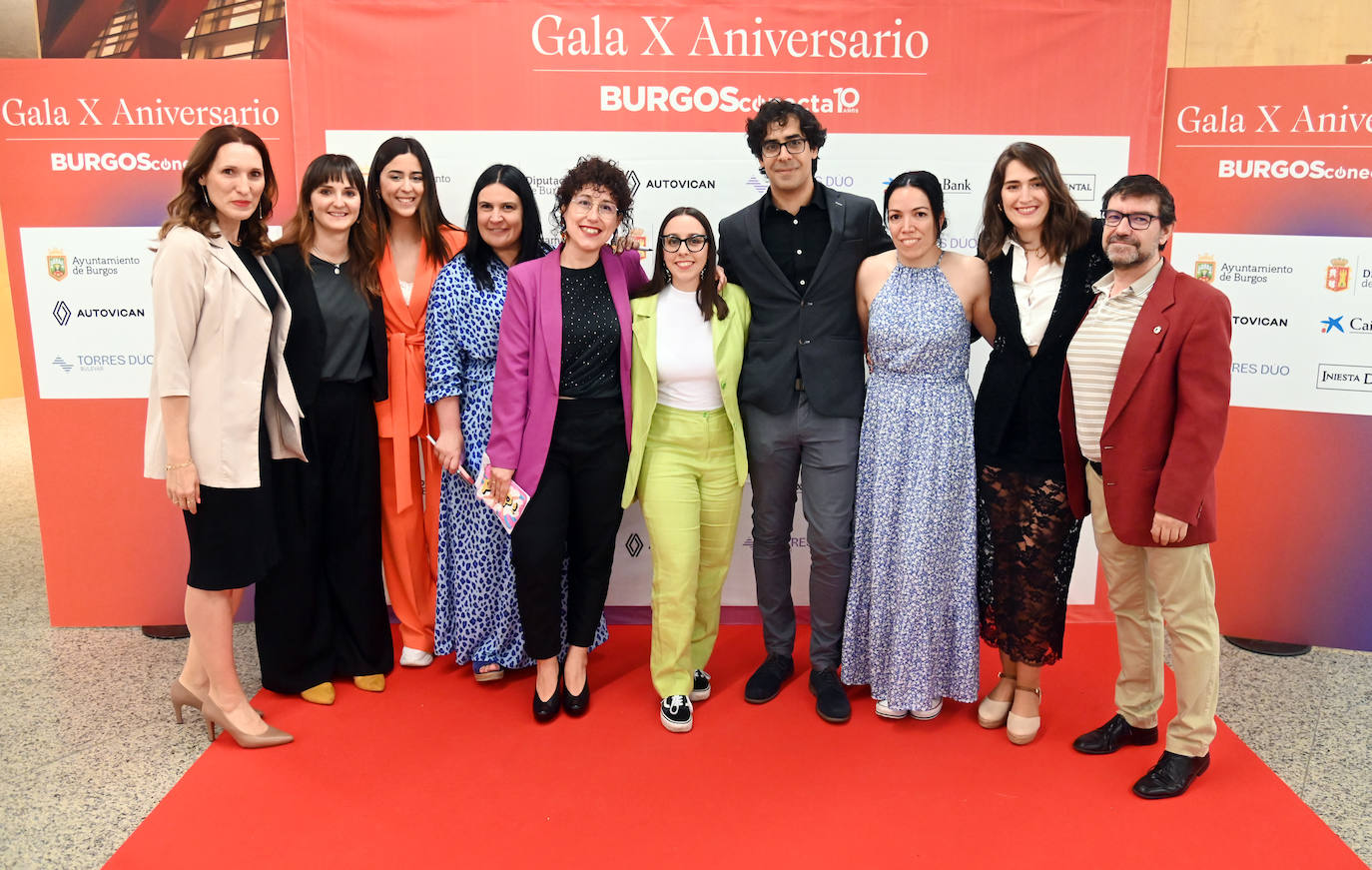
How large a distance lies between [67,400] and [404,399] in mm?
1746

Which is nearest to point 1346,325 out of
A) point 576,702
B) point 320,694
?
point 576,702

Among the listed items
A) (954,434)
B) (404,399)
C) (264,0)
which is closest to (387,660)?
(404,399)

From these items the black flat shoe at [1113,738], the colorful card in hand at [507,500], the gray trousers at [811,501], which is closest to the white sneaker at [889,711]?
the gray trousers at [811,501]

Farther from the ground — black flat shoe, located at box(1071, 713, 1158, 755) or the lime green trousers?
the lime green trousers

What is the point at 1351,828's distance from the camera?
2.52 m

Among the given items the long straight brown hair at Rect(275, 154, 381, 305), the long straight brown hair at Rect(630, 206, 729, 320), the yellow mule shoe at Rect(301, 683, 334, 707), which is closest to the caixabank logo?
the long straight brown hair at Rect(630, 206, 729, 320)

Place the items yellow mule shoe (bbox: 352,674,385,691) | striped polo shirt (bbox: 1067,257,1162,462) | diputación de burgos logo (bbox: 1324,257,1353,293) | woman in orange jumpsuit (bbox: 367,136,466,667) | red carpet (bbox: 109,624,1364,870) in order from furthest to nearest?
1. diputación de burgos logo (bbox: 1324,257,1353,293)
2. yellow mule shoe (bbox: 352,674,385,691)
3. woman in orange jumpsuit (bbox: 367,136,466,667)
4. striped polo shirt (bbox: 1067,257,1162,462)
5. red carpet (bbox: 109,624,1364,870)

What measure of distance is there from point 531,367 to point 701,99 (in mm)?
1520

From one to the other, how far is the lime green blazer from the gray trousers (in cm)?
14

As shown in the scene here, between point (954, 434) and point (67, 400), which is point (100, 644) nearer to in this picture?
point (67, 400)

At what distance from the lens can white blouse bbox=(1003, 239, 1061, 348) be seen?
8.86ft

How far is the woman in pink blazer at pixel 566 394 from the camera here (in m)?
2.84

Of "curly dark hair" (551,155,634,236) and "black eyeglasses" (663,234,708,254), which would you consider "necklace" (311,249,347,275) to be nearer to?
"curly dark hair" (551,155,634,236)

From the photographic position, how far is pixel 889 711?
304 centimetres
